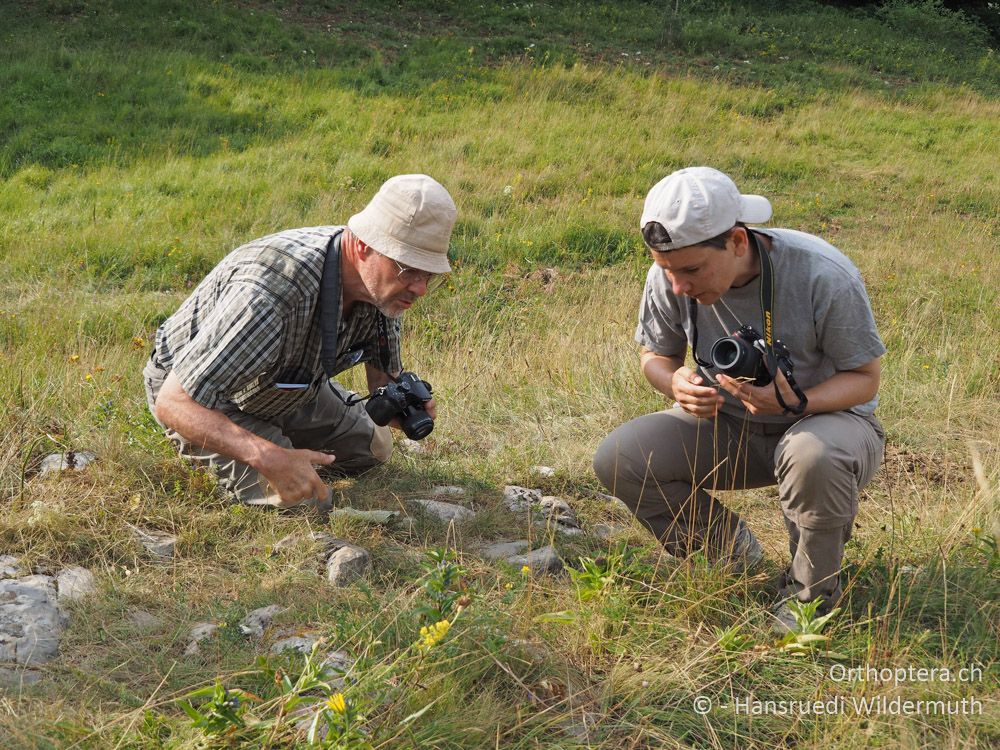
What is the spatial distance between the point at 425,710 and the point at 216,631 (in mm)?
916

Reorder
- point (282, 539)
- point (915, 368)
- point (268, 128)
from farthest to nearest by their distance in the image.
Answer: point (268, 128) → point (915, 368) → point (282, 539)

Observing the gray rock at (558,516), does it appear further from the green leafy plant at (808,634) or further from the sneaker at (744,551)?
the green leafy plant at (808,634)

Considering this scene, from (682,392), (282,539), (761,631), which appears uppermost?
(682,392)

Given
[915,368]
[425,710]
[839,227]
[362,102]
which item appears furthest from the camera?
[362,102]

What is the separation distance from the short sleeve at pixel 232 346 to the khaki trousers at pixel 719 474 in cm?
127

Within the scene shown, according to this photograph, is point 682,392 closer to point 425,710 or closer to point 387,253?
point 387,253

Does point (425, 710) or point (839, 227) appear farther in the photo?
point (839, 227)

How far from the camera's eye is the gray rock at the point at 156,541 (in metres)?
3.34

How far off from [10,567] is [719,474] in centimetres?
248

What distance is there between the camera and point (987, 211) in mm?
10219

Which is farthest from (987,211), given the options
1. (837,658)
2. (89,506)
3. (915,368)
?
(89,506)

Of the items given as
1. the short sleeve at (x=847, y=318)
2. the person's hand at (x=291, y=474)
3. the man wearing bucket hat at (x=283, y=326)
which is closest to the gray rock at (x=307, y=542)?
the man wearing bucket hat at (x=283, y=326)

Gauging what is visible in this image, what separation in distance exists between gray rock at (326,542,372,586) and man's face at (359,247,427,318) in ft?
2.90

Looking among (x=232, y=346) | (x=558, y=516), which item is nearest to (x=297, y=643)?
(x=232, y=346)
